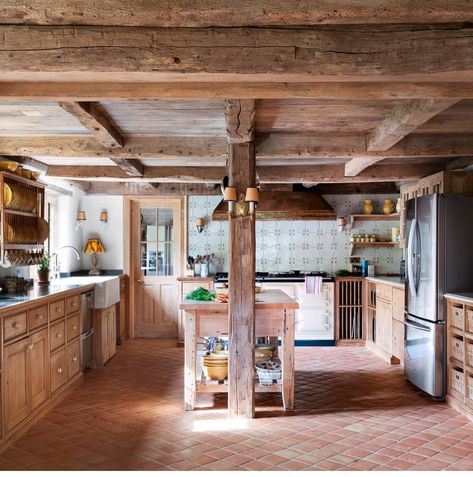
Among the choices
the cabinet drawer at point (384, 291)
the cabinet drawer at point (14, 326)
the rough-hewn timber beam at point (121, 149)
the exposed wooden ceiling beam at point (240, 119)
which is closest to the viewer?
the exposed wooden ceiling beam at point (240, 119)

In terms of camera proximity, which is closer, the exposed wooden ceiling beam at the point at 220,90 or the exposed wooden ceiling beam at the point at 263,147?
the exposed wooden ceiling beam at the point at 220,90

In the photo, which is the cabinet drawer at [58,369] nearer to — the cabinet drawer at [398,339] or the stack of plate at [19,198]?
the stack of plate at [19,198]

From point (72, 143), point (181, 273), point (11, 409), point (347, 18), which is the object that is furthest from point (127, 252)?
point (347, 18)

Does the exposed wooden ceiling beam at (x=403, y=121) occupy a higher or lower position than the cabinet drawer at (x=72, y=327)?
higher

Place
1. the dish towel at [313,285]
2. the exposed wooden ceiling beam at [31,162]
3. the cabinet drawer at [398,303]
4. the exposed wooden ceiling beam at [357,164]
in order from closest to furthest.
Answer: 1. the exposed wooden ceiling beam at [357,164]
2. the exposed wooden ceiling beam at [31,162]
3. the cabinet drawer at [398,303]
4. the dish towel at [313,285]

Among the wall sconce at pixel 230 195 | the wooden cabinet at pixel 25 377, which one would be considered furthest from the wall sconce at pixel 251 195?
the wooden cabinet at pixel 25 377

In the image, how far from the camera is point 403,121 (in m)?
3.82

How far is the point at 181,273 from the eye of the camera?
811 centimetres

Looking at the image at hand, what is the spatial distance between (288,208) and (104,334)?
308 centimetres

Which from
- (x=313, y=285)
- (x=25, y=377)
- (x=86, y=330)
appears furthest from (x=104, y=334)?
(x=313, y=285)

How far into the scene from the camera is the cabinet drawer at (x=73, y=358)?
508cm

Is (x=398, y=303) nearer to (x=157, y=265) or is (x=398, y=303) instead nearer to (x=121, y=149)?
(x=121, y=149)

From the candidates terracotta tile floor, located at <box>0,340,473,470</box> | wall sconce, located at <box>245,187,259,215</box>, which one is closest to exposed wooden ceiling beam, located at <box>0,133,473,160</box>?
wall sconce, located at <box>245,187,259,215</box>

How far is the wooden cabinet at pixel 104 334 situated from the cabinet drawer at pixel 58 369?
100cm
